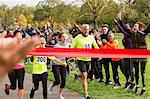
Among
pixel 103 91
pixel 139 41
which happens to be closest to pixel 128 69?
pixel 103 91

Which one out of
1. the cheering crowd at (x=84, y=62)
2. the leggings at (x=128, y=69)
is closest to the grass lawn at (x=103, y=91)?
the cheering crowd at (x=84, y=62)

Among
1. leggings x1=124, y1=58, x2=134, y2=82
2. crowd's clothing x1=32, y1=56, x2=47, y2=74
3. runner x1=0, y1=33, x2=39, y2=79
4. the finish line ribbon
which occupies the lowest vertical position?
leggings x1=124, y1=58, x2=134, y2=82

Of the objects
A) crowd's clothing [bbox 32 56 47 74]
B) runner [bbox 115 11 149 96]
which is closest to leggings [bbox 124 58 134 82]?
runner [bbox 115 11 149 96]

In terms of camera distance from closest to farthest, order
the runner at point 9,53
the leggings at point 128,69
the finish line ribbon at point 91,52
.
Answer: the runner at point 9,53 < the finish line ribbon at point 91,52 < the leggings at point 128,69

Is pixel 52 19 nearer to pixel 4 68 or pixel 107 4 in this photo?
pixel 107 4

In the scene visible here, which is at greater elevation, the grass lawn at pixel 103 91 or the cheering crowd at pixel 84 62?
the cheering crowd at pixel 84 62

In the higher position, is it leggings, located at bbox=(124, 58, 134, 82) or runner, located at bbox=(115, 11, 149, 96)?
runner, located at bbox=(115, 11, 149, 96)

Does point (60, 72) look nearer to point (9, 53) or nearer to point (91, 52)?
point (91, 52)

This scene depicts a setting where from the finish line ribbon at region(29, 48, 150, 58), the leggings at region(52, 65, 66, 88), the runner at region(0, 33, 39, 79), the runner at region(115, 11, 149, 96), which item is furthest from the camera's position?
the runner at region(115, 11, 149, 96)

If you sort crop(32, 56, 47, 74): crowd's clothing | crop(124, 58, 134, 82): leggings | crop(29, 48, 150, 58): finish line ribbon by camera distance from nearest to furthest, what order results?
crop(32, 56, 47, 74): crowd's clothing, crop(29, 48, 150, 58): finish line ribbon, crop(124, 58, 134, 82): leggings

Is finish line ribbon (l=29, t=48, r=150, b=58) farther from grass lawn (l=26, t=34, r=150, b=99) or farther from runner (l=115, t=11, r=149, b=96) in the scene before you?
grass lawn (l=26, t=34, r=150, b=99)

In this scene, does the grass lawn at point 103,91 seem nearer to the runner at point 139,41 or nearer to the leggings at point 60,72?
the runner at point 139,41

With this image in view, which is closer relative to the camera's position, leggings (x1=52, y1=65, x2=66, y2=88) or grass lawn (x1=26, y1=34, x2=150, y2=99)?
leggings (x1=52, y1=65, x2=66, y2=88)

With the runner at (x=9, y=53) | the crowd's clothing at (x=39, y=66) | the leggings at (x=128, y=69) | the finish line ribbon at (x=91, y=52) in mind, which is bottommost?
the leggings at (x=128, y=69)
